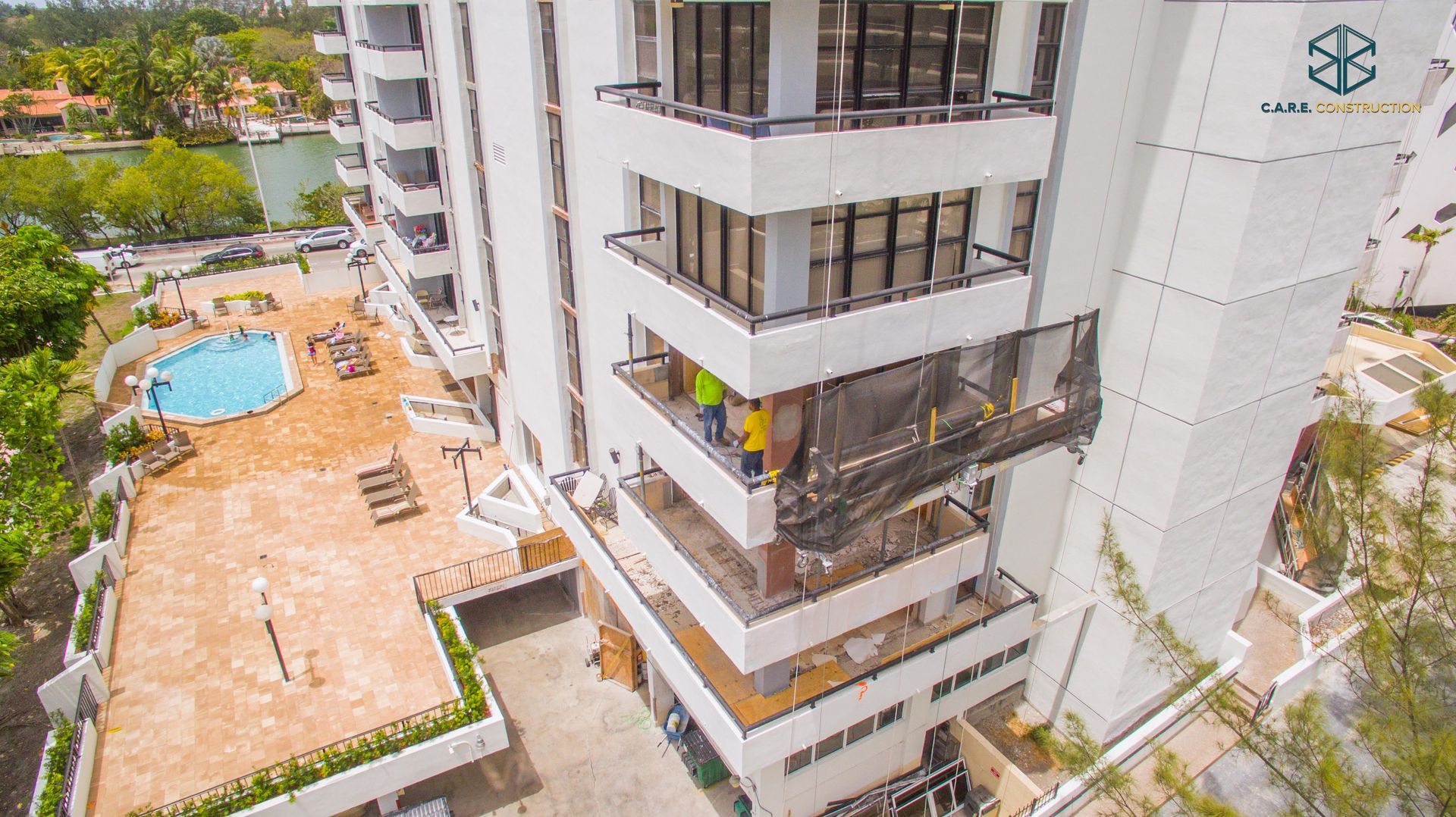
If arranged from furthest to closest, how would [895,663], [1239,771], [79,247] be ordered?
[79,247] → [1239,771] → [895,663]

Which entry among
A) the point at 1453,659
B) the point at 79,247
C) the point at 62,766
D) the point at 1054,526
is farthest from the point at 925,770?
the point at 79,247

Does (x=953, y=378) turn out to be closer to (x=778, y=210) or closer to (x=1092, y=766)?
(x=778, y=210)

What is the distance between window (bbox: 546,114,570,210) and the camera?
17.9 metres

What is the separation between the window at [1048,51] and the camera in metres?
12.1

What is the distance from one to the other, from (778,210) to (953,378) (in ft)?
13.1

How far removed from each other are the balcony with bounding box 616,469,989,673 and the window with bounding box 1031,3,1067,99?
7.14 m

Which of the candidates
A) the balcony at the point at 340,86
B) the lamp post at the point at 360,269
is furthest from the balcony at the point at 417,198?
the lamp post at the point at 360,269

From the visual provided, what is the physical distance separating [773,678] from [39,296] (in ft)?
98.1

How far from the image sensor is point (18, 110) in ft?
301

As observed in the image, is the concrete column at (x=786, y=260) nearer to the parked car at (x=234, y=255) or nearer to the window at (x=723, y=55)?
the window at (x=723, y=55)

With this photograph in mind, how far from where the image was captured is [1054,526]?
15.9 m

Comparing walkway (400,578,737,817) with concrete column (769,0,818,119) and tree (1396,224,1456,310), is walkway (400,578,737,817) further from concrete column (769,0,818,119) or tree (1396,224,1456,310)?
tree (1396,224,1456,310)

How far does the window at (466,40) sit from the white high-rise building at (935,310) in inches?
149

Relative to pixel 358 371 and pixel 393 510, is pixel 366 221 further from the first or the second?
pixel 393 510
